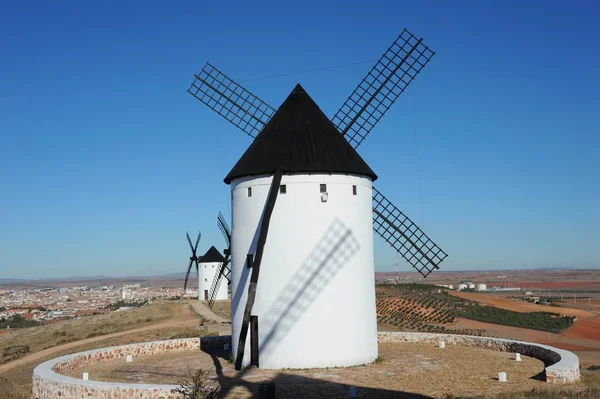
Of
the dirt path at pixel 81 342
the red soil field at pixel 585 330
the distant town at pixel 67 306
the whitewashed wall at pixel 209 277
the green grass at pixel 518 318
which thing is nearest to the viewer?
the dirt path at pixel 81 342

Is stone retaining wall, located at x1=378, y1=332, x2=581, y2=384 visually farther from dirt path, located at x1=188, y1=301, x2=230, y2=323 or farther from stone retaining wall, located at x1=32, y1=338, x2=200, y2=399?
dirt path, located at x1=188, y1=301, x2=230, y2=323

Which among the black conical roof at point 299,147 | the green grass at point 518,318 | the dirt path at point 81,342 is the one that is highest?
the black conical roof at point 299,147

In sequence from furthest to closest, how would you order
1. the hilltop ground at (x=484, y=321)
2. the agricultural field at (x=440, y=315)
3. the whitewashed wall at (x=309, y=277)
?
the agricultural field at (x=440, y=315)
the hilltop ground at (x=484, y=321)
the whitewashed wall at (x=309, y=277)

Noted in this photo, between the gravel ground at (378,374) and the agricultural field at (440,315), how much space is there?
21.8 metres

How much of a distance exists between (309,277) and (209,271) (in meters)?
37.5

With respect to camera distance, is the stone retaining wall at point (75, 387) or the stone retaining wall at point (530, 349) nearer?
the stone retaining wall at point (75, 387)

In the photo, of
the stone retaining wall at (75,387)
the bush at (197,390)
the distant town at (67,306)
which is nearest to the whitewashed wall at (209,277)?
the distant town at (67,306)

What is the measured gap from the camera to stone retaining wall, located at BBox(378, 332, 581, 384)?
40.0 feet

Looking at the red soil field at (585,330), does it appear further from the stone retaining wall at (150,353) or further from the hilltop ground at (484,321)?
the stone retaining wall at (150,353)

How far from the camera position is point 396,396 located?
1120 centimetres

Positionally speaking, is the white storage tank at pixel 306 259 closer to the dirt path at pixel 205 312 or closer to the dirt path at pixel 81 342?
the dirt path at pixel 81 342

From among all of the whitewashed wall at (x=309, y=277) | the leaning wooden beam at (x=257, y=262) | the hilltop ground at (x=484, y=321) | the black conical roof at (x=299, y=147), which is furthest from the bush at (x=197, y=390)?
the hilltop ground at (x=484, y=321)

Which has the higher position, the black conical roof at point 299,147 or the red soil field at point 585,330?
the black conical roof at point 299,147

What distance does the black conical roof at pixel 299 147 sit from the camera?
50.0 ft
